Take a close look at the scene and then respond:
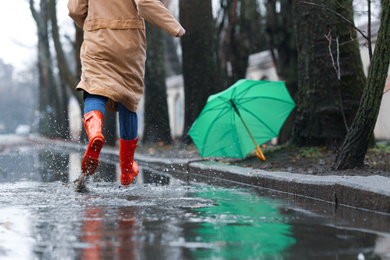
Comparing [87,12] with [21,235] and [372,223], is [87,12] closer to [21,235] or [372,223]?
[21,235]

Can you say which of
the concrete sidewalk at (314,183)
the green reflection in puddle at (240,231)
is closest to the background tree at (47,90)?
the concrete sidewalk at (314,183)

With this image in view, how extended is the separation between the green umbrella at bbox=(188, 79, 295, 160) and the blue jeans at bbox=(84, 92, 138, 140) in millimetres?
3124

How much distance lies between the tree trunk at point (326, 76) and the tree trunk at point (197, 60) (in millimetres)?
5637

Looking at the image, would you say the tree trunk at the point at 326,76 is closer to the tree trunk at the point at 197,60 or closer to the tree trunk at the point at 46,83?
the tree trunk at the point at 197,60

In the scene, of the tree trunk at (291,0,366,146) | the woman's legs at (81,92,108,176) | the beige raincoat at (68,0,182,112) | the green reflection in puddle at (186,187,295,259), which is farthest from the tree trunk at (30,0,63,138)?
the green reflection in puddle at (186,187,295,259)

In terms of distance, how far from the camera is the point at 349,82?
350 inches

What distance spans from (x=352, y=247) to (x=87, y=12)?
3621mm

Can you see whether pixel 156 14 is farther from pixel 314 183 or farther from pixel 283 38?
pixel 283 38

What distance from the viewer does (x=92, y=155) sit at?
17.3 feet

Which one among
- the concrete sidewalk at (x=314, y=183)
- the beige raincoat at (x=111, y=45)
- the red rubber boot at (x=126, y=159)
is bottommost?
the concrete sidewalk at (x=314, y=183)

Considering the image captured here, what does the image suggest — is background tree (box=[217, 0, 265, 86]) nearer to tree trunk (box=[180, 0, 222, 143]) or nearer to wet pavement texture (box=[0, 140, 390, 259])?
tree trunk (box=[180, 0, 222, 143])

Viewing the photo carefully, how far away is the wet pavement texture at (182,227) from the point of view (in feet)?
9.98

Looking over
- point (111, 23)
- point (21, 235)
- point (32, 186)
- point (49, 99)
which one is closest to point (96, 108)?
point (111, 23)

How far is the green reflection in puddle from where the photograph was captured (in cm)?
304
